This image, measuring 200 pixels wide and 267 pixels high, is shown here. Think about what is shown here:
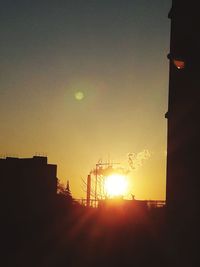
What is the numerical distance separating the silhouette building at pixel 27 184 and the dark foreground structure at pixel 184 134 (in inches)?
1321

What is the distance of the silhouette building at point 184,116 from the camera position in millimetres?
9430

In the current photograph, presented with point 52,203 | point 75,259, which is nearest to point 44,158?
point 52,203

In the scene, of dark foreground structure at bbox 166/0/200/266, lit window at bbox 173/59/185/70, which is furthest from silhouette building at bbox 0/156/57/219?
lit window at bbox 173/59/185/70

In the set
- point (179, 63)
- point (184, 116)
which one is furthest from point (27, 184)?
point (179, 63)

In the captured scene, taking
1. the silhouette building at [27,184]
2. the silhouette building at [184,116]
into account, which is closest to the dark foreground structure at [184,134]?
the silhouette building at [184,116]

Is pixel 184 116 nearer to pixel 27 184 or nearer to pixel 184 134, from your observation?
pixel 184 134

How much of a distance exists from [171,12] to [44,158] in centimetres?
3538

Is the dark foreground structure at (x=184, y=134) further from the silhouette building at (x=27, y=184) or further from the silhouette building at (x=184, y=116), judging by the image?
the silhouette building at (x=27, y=184)

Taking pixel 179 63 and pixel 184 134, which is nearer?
pixel 184 134

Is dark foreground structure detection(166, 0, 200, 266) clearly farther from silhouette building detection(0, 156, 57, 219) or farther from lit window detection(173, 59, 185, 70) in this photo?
silhouette building detection(0, 156, 57, 219)

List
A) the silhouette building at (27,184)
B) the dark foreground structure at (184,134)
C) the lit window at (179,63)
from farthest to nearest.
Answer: the silhouette building at (27,184) → the lit window at (179,63) → the dark foreground structure at (184,134)

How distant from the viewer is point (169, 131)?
1103 cm

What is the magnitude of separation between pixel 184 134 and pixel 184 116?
1.46 feet

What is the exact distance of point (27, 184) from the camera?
43.9 metres
